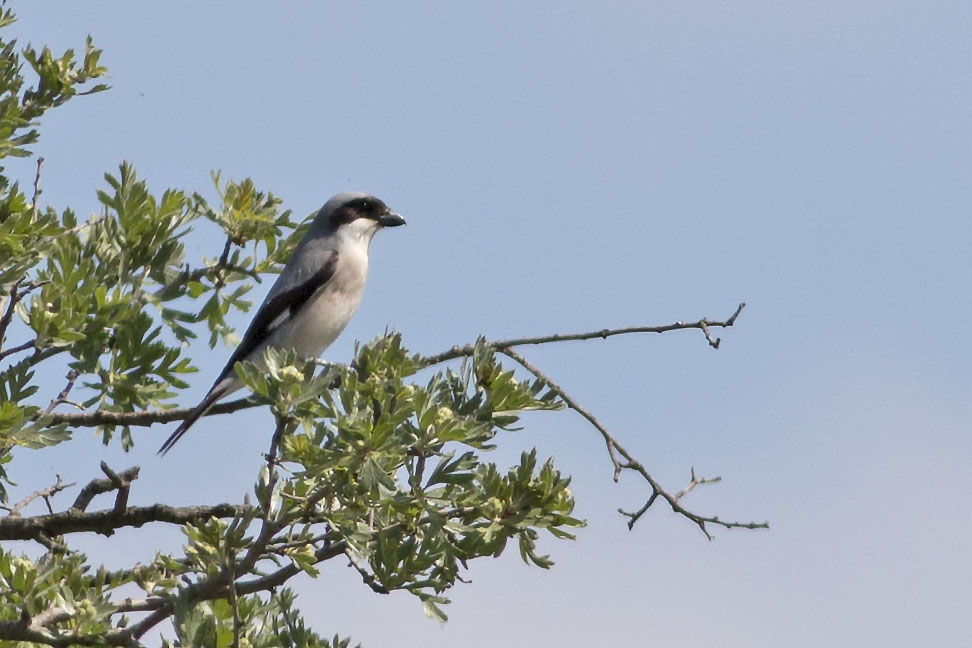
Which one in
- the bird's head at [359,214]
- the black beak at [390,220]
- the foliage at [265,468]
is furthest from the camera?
the black beak at [390,220]

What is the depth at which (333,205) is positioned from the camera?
944 centimetres

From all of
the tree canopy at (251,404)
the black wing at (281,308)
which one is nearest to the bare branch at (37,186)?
the tree canopy at (251,404)

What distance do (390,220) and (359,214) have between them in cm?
24

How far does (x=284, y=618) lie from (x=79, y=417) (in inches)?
61.3

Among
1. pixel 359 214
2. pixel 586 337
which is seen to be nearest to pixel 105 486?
pixel 586 337

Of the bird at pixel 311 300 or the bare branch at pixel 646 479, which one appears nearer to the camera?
the bare branch at pixel 646 479

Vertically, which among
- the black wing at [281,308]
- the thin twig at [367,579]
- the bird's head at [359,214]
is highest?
the bird's head at [359,214]

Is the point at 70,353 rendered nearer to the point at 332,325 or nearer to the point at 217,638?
the point at 217,638

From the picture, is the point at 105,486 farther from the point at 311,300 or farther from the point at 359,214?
the point at 359,214

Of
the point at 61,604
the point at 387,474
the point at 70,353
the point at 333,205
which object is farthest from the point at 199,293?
the point at 333,205

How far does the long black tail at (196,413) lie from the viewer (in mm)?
6041

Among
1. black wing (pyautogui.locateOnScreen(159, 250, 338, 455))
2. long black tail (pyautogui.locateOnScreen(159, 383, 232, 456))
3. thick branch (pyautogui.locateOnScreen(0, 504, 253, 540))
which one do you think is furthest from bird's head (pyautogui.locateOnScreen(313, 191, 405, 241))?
thick branch (pyautogui.locateOnScreen(0, 504, 253, 540))

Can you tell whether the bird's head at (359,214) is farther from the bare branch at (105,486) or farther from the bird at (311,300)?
the bare branch at (105,486)

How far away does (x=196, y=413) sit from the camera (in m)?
5.87
